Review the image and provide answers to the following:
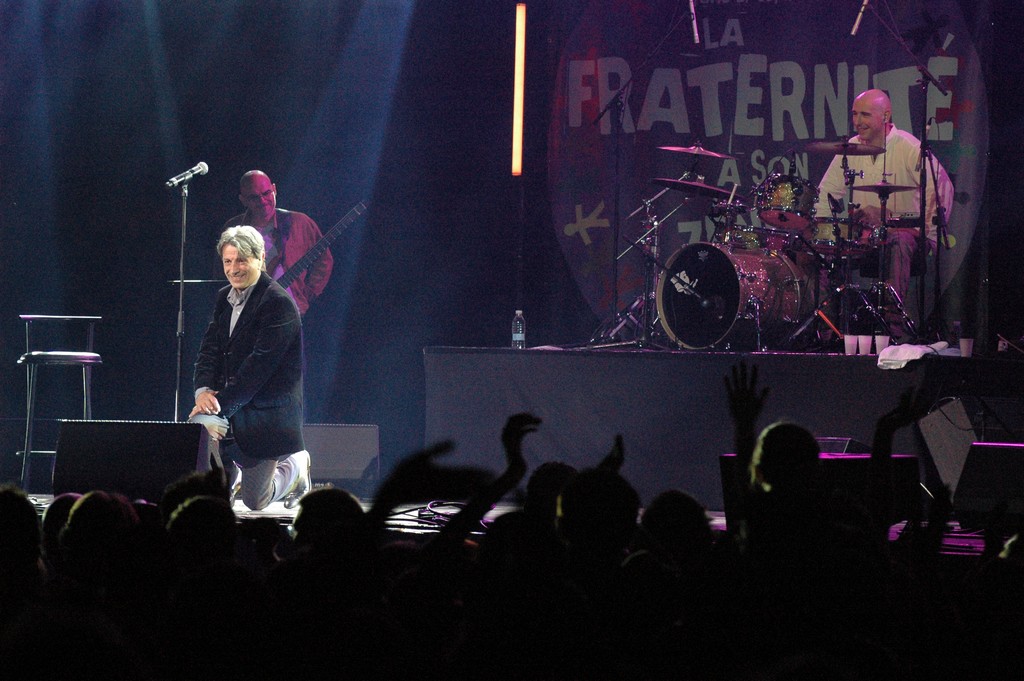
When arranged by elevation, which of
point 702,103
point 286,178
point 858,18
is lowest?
point 286,178

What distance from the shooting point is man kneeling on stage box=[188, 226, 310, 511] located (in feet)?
22.6

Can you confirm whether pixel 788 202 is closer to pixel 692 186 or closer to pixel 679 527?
pixel 692 186

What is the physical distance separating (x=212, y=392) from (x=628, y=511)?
4725mm

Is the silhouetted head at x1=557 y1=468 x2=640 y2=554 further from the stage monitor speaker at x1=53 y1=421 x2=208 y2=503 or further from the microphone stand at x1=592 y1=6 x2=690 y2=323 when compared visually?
the microphone stand at x1=592 y1=6 x2=690 y2=323

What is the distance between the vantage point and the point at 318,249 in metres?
9.59

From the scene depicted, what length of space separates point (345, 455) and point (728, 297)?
3061 millimetres

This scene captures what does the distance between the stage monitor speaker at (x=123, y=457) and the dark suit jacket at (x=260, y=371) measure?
1.37 m

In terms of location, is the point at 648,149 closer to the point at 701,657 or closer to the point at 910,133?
the point at 910,133

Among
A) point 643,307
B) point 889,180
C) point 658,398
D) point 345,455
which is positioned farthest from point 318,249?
point 889,180

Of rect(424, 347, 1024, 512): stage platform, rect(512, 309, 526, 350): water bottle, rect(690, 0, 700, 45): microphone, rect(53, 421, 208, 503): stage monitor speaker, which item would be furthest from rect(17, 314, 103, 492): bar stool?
rect(690, 0, 700, 45): microphone

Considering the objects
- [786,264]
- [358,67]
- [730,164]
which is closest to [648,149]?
[730,164]

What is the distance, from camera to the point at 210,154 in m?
10.1

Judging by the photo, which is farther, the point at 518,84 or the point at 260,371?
the point at 518,84

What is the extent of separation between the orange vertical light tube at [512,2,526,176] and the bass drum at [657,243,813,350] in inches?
58.6
